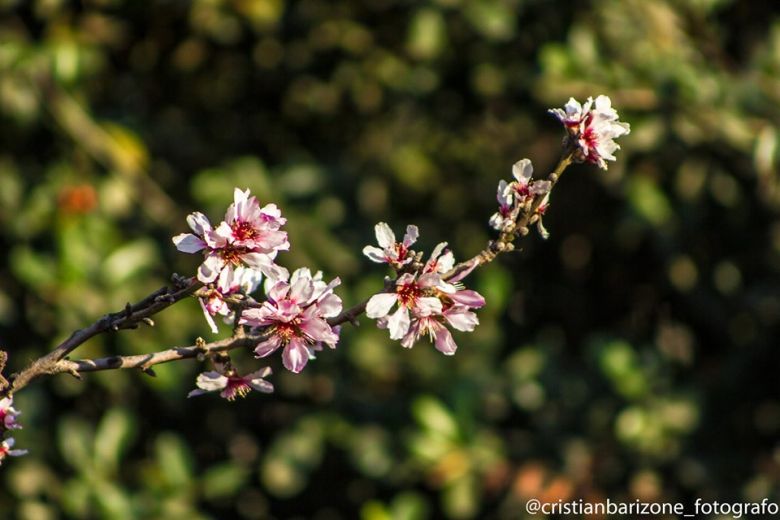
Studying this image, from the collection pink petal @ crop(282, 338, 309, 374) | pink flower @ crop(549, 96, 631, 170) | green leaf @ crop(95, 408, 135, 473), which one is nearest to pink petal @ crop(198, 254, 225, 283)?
pink petal @ crop(282, 338, 309, 374)

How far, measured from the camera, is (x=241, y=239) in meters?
1.04

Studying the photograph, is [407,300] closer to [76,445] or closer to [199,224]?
[199,224]

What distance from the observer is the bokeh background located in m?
2.62

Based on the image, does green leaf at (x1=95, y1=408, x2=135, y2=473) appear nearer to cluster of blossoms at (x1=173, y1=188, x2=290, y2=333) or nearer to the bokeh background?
the bokeh background

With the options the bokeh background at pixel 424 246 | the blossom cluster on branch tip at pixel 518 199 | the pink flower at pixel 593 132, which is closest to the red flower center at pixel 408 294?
the blossom cluster on branch tip at pixel 518 199

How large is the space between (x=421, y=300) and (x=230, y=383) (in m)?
0.24

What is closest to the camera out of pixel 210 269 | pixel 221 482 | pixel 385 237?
pixel 210 269

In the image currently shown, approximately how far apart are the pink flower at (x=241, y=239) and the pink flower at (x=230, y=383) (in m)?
0.12

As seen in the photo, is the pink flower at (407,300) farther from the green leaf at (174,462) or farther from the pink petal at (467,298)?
the green leaf at (174,462)

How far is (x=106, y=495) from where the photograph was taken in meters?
2.59

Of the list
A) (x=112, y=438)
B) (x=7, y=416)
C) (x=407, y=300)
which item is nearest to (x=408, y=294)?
(x=407, y=300)

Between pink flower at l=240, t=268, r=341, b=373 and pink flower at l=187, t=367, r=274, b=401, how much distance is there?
0.04m

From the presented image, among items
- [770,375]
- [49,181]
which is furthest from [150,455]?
[770,375]

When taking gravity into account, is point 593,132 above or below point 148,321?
above
